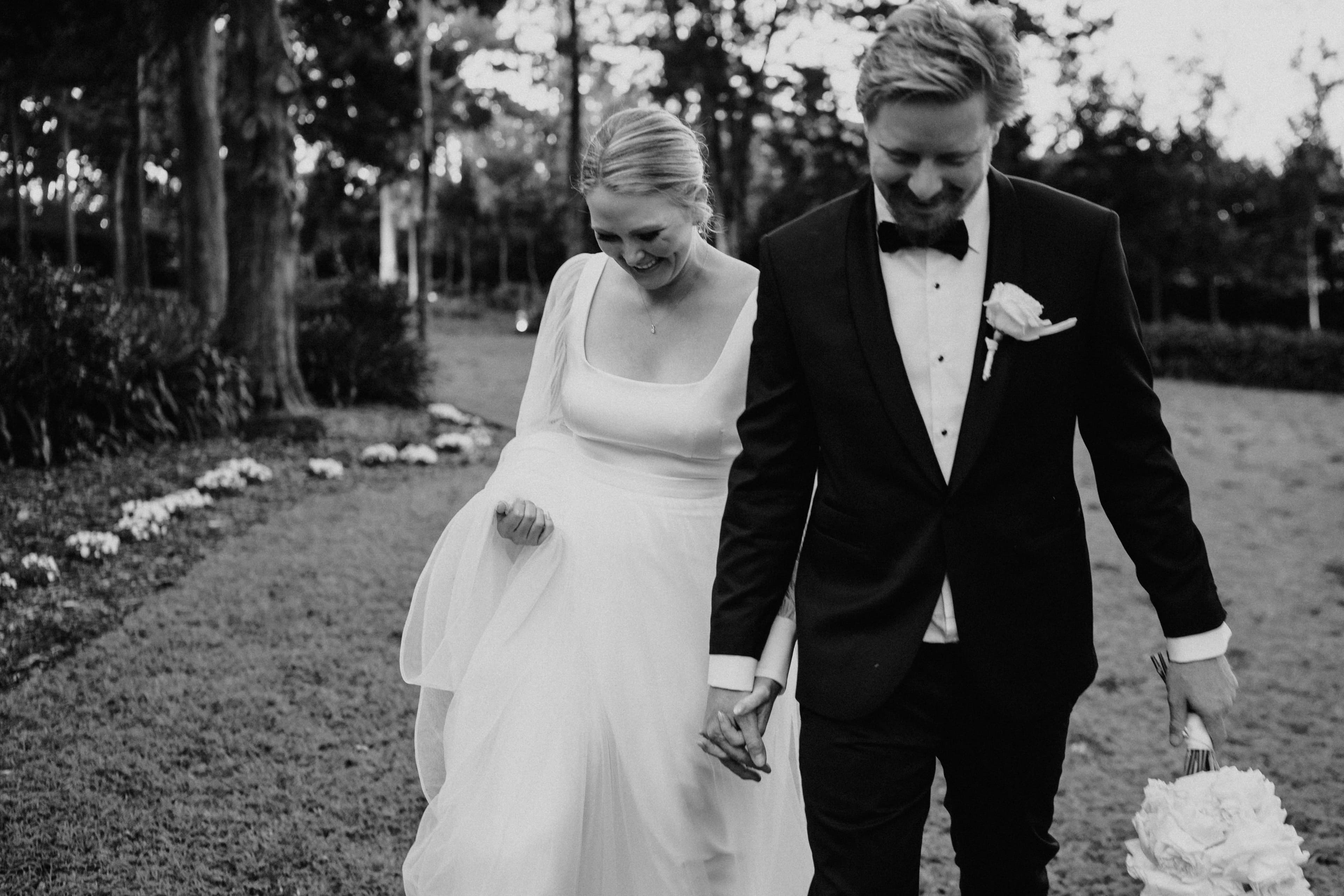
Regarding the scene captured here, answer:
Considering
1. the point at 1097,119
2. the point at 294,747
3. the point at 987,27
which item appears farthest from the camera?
the point at 1097,119

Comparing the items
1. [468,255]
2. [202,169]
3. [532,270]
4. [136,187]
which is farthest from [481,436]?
[468,255]

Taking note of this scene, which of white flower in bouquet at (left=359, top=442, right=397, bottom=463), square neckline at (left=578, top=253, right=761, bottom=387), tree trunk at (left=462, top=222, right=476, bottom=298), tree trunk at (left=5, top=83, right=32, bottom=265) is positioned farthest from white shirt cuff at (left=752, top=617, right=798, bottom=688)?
tree trunk at (left=462, top=222, right=476, bottom=298)

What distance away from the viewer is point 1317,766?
4949 mm

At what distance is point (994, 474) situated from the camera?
6.98 ft

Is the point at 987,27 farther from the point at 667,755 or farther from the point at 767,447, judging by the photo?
the point at 667,755

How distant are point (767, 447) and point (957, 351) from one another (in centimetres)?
40

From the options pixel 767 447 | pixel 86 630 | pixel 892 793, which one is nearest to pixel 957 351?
pixel 767 447

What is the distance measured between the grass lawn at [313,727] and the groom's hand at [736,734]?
70.9 inches

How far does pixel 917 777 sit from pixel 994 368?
0.76m

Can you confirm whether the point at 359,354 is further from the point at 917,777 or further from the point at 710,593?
the point at 917,777

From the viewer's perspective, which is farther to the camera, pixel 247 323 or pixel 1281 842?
pixel 247 323

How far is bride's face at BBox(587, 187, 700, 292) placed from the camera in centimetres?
284

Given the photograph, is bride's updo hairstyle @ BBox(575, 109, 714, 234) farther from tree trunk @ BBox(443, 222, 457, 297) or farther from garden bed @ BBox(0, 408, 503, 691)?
tree trunk @ BBox(443, 222, 457, 297)

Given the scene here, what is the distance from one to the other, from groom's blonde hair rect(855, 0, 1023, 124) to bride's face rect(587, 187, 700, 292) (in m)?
0.82
